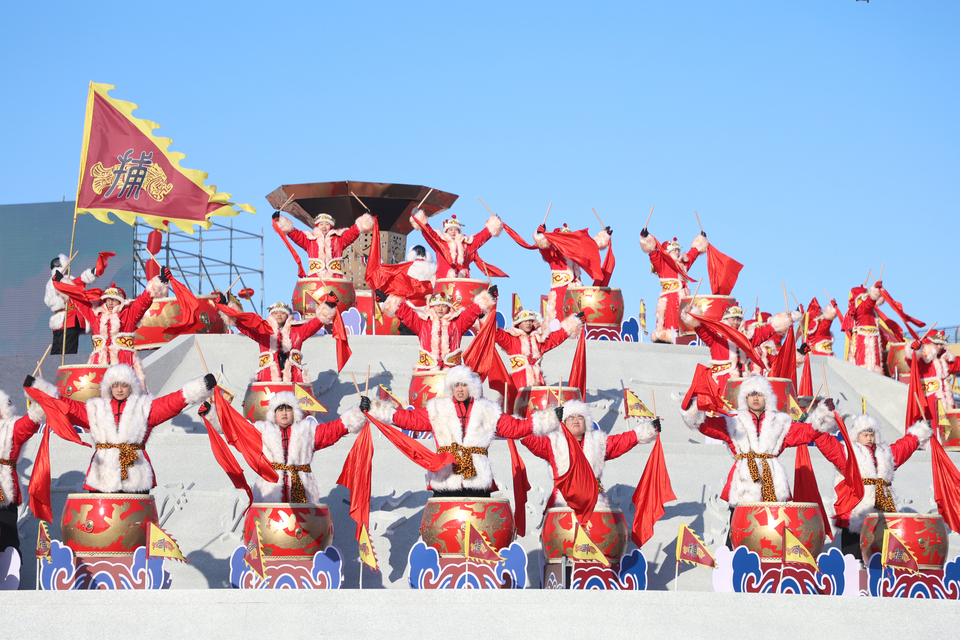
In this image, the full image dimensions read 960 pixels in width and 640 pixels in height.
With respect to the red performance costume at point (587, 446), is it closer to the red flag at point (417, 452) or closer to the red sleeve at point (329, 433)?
the red flag at point (417, 452)

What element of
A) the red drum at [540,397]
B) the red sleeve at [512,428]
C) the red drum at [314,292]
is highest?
the red drum at [314,292]

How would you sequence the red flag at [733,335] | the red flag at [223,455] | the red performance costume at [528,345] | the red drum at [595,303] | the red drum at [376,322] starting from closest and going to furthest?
the red flag at [223,455], the red flag at [733,335], the red performance costume at [528,345], the red drum at [595,303], the red drum at [376,322]

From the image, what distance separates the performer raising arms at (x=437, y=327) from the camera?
1219cm

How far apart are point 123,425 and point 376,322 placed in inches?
326

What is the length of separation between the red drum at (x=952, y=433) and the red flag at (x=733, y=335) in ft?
10.9

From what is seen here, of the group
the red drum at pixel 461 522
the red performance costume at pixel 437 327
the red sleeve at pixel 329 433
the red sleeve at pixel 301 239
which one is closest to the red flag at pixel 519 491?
the red drum at pixel 461 522

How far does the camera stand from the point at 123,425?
331 inches

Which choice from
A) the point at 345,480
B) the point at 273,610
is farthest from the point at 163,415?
the point at 273,610

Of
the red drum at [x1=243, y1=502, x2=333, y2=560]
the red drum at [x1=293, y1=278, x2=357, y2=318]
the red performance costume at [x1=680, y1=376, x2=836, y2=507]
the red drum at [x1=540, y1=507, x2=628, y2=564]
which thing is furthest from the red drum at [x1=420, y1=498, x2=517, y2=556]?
the red drum at [x1=293, y1=278, x2=357, y2=318]

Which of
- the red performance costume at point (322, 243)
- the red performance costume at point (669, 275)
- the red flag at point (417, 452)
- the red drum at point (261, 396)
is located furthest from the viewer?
the red performance costume at point (669, 275)

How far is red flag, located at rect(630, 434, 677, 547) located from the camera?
8992 mm

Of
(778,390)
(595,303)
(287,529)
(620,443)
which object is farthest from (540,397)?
(287,529)

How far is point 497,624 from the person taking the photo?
22.7ft

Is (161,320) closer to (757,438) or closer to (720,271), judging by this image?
(720,271)
